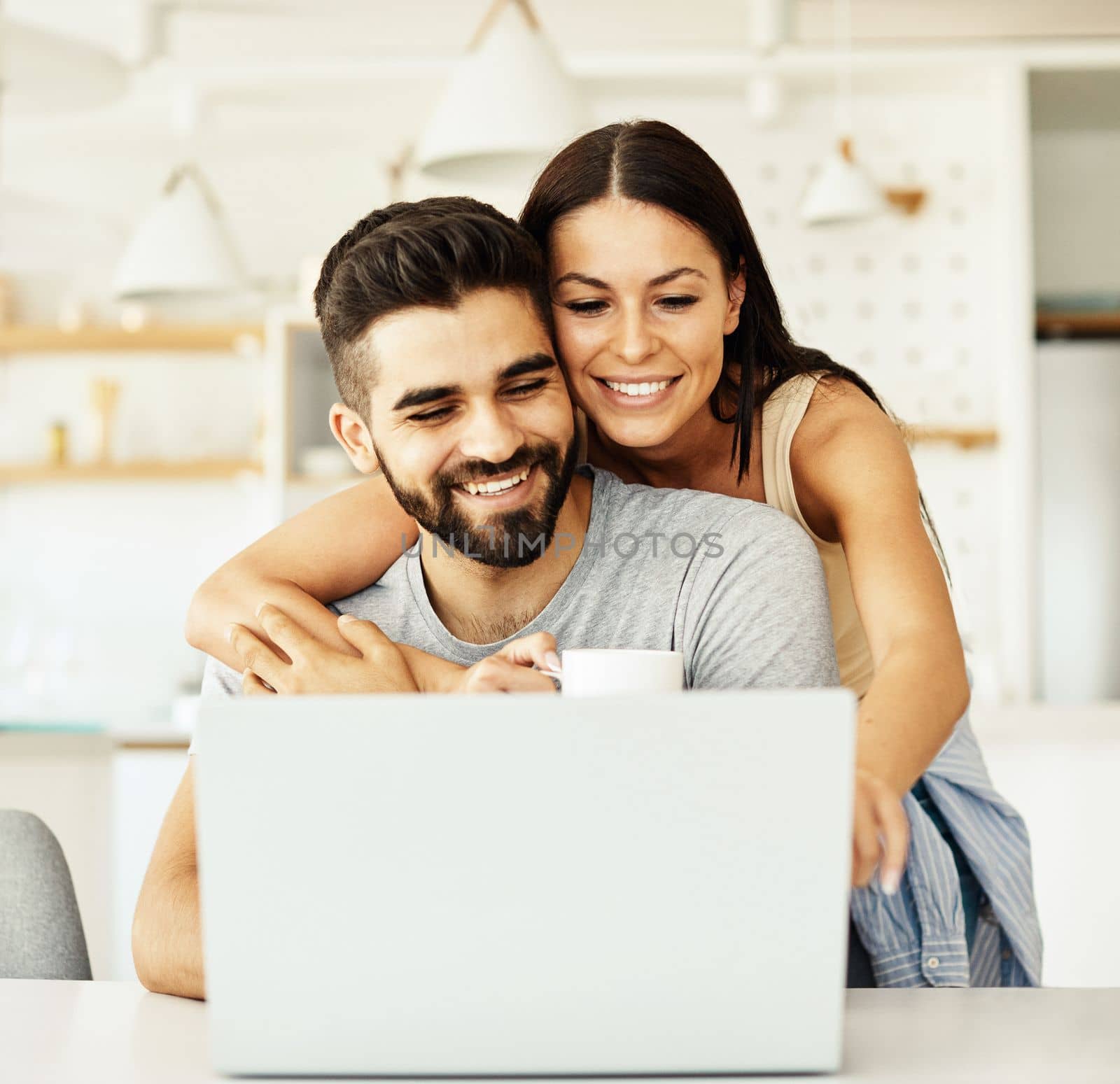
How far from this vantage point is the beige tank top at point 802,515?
150cm

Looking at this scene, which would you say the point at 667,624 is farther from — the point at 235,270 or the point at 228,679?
the point at 235,270

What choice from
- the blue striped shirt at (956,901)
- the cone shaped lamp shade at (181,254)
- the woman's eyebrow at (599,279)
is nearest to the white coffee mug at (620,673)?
the blue striped shirt at (956,901)

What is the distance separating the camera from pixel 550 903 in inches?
26.4

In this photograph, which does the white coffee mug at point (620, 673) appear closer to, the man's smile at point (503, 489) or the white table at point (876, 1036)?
the white table at point (876, 1036)

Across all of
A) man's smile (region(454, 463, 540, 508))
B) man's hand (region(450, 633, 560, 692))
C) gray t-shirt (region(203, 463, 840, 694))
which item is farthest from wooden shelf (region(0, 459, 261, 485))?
man's hand (region(450, 633, 560, 692))

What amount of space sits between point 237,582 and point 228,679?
0.10 meters

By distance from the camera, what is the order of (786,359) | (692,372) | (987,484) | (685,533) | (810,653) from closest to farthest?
(810,653), (685,533), (692,372), (786,359), (987,484)

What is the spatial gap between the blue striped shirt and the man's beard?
1.46ft

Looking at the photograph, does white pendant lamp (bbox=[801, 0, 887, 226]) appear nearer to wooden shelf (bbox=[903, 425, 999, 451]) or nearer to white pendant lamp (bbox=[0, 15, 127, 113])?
wooden shelf (bbox=[903, 425, 999, 451])

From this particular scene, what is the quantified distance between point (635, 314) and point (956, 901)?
2.16 ft

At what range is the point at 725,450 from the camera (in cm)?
157

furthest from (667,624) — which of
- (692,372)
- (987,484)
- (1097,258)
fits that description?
(1097,258)

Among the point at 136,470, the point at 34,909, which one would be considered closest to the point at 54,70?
the point at 34,909

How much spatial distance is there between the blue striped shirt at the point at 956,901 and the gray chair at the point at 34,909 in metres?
0.72
